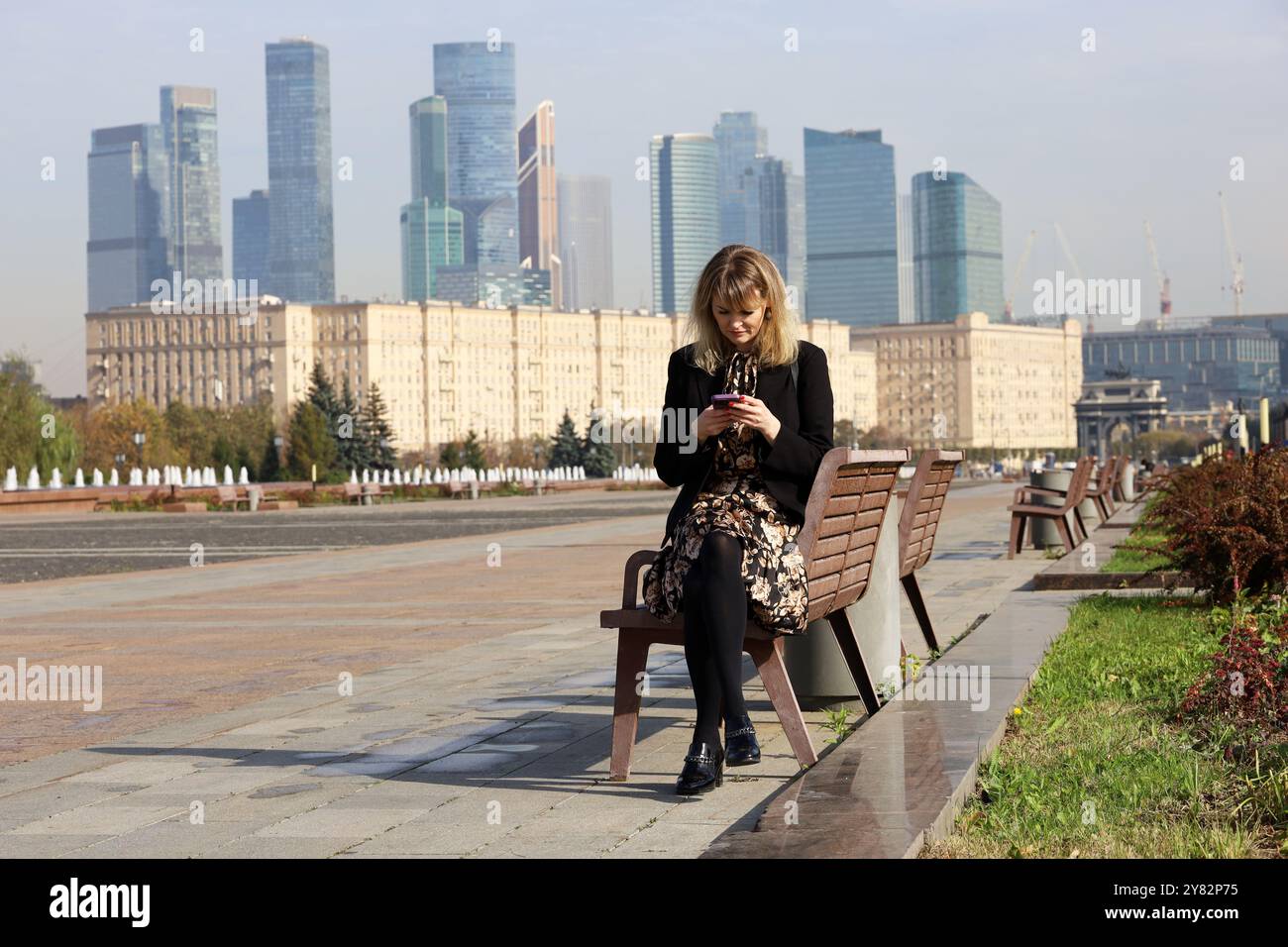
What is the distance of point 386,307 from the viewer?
16438 centimetres

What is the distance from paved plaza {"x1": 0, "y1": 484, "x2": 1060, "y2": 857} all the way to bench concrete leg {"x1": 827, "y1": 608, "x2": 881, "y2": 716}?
243 mm

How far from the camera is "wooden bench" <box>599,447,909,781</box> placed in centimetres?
538

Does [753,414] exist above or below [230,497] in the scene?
above

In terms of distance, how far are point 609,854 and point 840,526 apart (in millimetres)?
1854

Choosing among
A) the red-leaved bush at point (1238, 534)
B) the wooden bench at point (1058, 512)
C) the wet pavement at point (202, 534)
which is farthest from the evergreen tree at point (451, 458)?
the red-leaved bush at point (1238, 534)

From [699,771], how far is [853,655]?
1.35 meters

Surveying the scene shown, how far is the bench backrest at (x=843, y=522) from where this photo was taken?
18.3ft

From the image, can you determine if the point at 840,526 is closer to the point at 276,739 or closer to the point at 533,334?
the point at 276,739

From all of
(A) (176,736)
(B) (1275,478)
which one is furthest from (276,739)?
(B) (1275,478)

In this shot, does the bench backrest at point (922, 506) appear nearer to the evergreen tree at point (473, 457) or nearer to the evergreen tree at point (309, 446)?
the evergreen tree at point (309, 446)

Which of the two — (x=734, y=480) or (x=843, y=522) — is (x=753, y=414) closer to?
(x=734, y=480)

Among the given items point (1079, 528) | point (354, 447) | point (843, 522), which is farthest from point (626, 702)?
point (354, 447)

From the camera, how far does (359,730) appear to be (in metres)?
6.70

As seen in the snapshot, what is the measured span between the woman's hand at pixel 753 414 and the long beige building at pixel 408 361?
510ft
